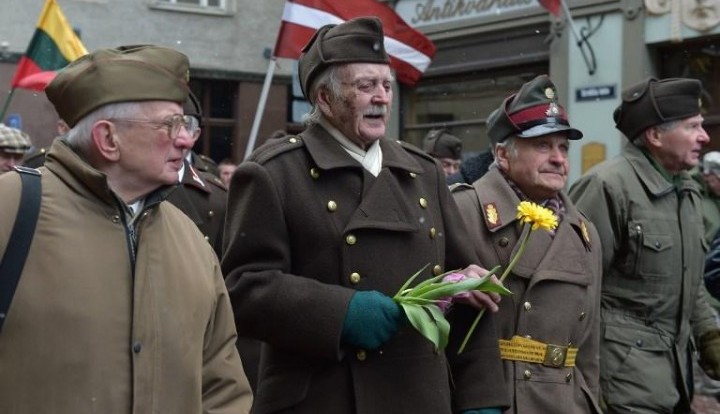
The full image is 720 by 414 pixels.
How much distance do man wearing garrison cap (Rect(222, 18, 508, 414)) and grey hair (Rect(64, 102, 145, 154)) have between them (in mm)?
814

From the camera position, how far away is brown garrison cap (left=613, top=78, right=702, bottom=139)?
586cm

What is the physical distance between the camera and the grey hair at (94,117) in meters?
3.23

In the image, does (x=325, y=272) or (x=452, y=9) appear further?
(x=452, y=9)

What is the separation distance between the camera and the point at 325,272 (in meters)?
3.96

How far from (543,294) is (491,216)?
378 millimetres

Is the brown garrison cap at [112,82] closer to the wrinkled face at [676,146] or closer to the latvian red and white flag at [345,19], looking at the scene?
the wrinkled face at [676,146]

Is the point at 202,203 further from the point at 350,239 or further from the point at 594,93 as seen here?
the point at 594,93

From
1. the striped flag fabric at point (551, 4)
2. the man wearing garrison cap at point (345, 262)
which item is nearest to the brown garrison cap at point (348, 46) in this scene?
the man wearing garrison cap at point (345, 262)

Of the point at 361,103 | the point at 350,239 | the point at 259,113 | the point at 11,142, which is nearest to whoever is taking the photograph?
the point at 350,239

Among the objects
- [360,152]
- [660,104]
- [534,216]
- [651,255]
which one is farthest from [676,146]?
[360,152]

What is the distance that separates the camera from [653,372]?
18.2 ft

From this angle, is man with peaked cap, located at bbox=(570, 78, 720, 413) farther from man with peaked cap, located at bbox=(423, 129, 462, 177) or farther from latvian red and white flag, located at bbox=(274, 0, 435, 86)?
man with peaked cap, located at bbox=(423, 129, 462, 177)

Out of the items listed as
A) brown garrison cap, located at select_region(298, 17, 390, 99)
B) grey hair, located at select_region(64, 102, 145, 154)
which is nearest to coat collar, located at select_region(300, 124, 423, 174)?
brown garrison cap, located at select_region(298, 17, 390, 99)

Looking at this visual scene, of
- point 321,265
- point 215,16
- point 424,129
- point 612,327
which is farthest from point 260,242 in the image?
point 215,16
